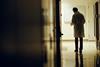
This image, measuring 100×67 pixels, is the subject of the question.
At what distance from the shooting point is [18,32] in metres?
0.98

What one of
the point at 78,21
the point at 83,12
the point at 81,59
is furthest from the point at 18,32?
the point at 83,12

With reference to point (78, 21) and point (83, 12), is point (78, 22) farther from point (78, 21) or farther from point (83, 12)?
point (83, 12)

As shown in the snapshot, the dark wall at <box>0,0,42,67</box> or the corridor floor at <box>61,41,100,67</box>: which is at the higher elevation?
the dark wall at <box>0,0,42,67</box>

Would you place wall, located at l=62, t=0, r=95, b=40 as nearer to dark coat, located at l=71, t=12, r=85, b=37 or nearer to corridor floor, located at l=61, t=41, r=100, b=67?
corridor floor, located at l=61, t=41, r=100, b=67

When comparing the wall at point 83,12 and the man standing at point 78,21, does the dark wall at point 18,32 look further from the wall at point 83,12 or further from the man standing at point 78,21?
the wall at point 83,12

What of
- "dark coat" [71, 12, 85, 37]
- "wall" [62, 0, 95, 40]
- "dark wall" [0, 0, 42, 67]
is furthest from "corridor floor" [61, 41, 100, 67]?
"dark wall" [0, 0, 42, 67]

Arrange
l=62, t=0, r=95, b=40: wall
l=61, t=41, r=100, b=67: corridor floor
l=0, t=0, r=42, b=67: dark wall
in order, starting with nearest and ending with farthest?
l=0, t=0, r=42, b=67: dark wall, l=61, t=41, r=100, b=67: corridor floor, l=62, t=0, r=95, b=40: wall

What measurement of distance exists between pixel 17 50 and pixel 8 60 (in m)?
0.08

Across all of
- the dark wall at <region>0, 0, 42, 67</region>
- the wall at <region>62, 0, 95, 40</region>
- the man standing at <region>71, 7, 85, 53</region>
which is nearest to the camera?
the dark wall at <region>0, 0, 42, 67</region>

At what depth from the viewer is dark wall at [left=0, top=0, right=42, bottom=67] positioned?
0.87m

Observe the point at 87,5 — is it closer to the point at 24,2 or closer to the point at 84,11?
the point at 84,11

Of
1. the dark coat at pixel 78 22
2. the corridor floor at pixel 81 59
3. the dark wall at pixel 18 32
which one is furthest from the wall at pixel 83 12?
the dark wall at pixel 18 32

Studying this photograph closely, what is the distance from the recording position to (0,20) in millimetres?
844

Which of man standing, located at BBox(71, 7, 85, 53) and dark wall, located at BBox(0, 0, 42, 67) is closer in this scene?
dark wall, located at BBox(0, 0, 42, 67)
